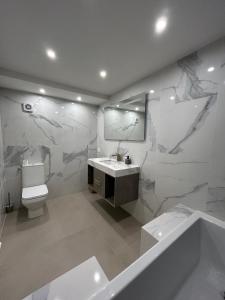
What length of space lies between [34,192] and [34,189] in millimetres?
129

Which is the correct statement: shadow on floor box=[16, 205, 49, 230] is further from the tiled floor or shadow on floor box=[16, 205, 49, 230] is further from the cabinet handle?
the cabinet handle

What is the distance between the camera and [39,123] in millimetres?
2523

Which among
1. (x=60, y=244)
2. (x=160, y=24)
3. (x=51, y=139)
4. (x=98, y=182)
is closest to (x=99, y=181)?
(x=98, y=182)

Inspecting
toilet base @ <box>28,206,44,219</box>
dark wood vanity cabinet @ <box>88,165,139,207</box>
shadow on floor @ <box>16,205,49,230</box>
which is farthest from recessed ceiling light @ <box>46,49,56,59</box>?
shadow on floor @ <box>16,205,49,230</box>

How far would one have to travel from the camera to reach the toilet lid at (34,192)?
1.99 m

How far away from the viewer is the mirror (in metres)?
2.02

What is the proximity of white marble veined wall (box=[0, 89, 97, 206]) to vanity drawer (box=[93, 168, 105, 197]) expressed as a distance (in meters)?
0.88

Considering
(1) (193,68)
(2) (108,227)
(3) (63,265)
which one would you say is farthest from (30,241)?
(1) (193,68)

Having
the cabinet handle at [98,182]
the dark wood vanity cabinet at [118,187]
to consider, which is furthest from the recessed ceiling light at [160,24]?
the cabinet handle at [98,182]

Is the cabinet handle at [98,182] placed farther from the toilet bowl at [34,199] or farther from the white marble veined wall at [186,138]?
the toilet bowl at [34,199]

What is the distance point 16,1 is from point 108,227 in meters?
2.60

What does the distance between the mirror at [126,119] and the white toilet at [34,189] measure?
1563 millimetres

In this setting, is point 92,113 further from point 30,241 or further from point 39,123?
point 30,241

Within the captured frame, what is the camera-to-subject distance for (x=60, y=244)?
1.67 meters
